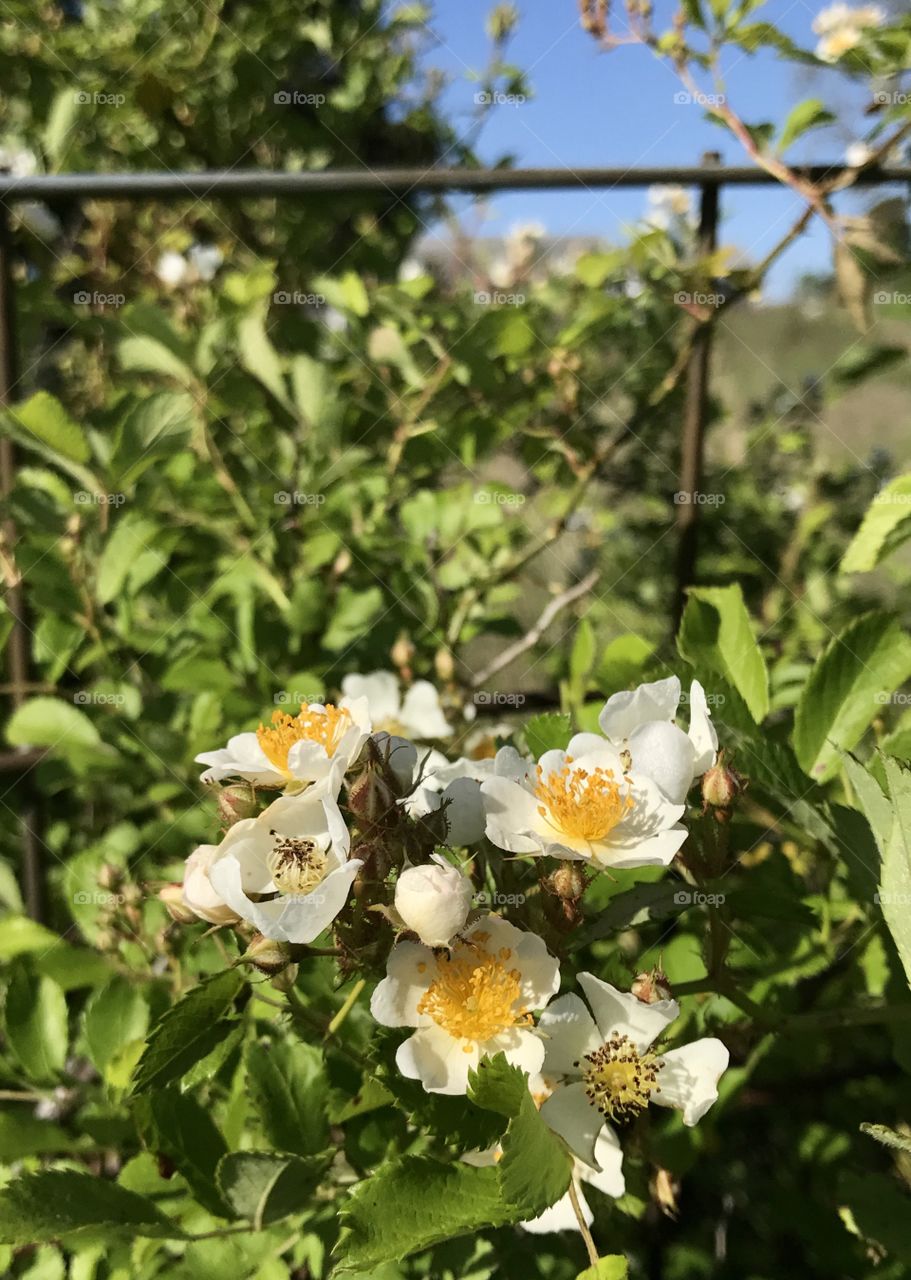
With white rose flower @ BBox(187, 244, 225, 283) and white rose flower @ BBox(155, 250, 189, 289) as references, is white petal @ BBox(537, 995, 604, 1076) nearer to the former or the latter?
white rose flower @ BBox(155, 250, 189, 289)

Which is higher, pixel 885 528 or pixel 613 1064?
pixel 885 528

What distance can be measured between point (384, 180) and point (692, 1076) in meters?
0.94

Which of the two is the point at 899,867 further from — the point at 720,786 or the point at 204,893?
the point at 204,893

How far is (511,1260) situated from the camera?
0.70 m

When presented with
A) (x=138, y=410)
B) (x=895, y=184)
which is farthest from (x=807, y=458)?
(x=138, y=410)

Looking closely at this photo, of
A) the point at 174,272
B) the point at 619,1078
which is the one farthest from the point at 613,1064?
the point at 174,272

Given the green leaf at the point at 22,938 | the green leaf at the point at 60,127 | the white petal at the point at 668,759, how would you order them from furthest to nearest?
the green leaf at the point at 60,127
the green leaf at the point at 22,938
the white petal at the point at 668,759

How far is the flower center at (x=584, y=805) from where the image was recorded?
0.57 metres

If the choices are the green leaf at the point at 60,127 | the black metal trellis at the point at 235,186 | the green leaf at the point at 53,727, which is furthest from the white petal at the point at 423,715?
the green leaf at the point at 60,127

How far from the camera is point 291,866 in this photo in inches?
20.7

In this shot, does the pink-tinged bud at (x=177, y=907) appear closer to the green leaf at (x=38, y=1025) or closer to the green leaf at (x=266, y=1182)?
the green leaf at (x=266, y=1182)

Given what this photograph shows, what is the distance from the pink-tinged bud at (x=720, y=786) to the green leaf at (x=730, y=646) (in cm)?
17

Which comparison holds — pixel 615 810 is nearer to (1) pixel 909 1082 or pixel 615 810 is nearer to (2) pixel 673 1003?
(2) pixel 673 1003

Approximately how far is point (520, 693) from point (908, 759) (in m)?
0.63
